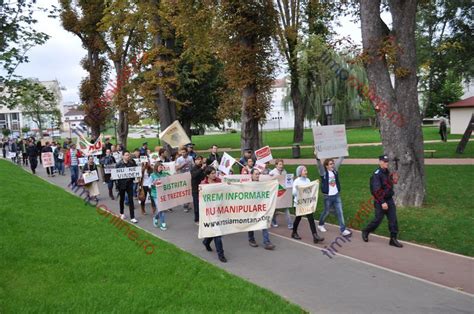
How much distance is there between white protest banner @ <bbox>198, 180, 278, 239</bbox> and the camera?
349 inches

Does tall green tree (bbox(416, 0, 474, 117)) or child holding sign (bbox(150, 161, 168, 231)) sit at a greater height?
tall green tree (bbox(416, 0, 474, 117))

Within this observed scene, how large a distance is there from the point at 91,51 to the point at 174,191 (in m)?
28.3

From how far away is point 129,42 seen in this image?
30016 millimetres

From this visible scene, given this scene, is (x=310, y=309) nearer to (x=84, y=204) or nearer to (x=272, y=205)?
(x=272, y=205)

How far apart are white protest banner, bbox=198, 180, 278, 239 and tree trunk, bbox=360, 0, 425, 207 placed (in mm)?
4474

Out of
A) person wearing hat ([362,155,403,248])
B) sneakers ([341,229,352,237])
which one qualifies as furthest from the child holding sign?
person wearing hat ([362,155,403,248])

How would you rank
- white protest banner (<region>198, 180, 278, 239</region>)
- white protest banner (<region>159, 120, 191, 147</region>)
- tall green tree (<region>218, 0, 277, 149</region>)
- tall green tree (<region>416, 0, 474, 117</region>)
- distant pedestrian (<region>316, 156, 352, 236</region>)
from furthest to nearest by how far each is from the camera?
tall green tree (<region>416, 0, 474, 117</region>) < tall green tree (<region>218, 0, 277, 149</region>) < white protest banner (<region>159, 120, 191, 147</region>) < distant pedestrian (<region>316, 156, 352, 236</region>) < white protest banner (<region>198, 180, 278, 239</region>)

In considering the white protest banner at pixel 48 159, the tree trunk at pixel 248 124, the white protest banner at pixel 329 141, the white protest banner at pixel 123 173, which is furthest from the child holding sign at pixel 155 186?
the white protest banner at pixel 48 159

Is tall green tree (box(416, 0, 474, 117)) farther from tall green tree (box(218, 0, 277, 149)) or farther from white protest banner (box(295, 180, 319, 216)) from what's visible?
white protest banner (box(295, 180, 319, 216))

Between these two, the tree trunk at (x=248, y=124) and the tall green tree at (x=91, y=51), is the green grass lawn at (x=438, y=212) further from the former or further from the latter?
the tall green tree at (x=91, y=51)

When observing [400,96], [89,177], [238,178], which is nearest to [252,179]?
[238,178]

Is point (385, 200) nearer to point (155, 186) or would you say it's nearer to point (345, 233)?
point (345, 233)

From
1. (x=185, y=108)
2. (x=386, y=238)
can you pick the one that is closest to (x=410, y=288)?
(x=386, y=238)

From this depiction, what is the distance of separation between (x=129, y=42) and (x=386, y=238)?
78.8 ft
